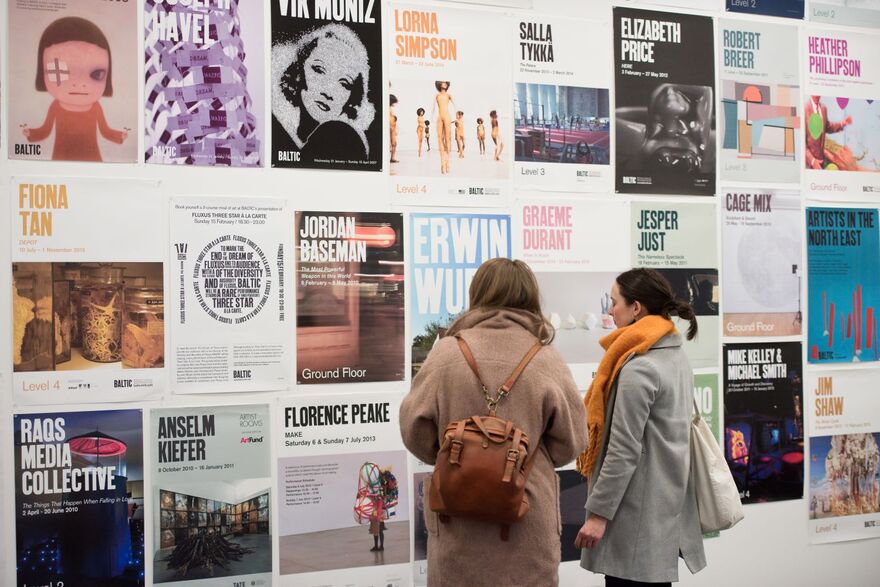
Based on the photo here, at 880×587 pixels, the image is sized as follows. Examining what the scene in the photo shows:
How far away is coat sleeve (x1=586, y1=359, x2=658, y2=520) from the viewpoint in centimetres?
291

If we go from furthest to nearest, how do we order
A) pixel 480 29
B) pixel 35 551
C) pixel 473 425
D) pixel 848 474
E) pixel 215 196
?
pixel 848 474
pixel 480 29
pixel 215 196
pixel 35 551
pixel 473 425

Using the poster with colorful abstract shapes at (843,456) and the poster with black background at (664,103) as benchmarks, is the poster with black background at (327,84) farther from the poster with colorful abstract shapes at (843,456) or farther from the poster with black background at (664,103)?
the poster with colorful abstract shapes at (843,456)

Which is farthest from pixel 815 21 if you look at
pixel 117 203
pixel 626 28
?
pixel 117 203

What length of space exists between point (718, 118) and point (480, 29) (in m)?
1.32

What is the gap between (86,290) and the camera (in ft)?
A: 11.5

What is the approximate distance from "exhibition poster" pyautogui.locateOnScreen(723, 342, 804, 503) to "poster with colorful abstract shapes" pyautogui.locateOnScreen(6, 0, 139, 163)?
305 cm

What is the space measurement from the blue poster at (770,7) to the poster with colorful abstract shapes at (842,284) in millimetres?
1026

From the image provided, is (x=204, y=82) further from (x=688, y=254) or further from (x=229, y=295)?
(x=688, y=254)

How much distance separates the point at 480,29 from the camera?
13.2ft

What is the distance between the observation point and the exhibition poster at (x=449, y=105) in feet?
12.8

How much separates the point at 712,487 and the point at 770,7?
2.68 meters

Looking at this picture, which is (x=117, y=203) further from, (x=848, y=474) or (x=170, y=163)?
(x=848, y=474)

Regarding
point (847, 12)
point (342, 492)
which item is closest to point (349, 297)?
point (342, 492)

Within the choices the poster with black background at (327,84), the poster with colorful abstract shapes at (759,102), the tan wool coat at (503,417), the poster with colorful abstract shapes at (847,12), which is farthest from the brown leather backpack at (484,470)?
the poster with colorful abstract shapes at (847,12)
